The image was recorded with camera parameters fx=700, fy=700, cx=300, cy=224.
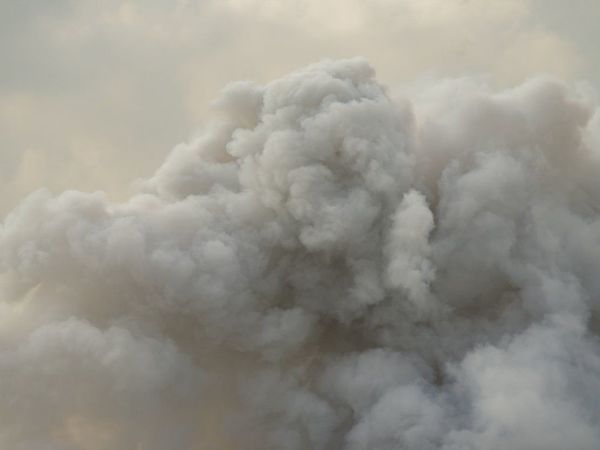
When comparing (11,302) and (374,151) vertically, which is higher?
(374,151)

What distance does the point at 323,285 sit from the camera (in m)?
30.8

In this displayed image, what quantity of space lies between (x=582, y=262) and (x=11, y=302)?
81.3 ft

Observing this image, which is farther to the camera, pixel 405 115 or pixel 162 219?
pixel 405 115

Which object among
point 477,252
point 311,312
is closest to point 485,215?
point 477,252

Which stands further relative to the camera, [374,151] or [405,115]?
[405,115]

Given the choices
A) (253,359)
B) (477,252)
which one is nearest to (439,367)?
(477,252)

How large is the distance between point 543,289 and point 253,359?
1259 cm

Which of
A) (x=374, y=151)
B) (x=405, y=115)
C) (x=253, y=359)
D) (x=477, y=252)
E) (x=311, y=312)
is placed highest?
(x=405, y=115)

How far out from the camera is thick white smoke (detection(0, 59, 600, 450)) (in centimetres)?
2711

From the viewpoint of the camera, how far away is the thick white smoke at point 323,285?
27.1 metres

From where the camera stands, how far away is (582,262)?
30828mm

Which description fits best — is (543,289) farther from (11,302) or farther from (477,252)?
(11,302)

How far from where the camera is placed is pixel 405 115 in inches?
1236

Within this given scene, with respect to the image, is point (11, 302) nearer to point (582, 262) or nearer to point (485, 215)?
point (485, 215)
